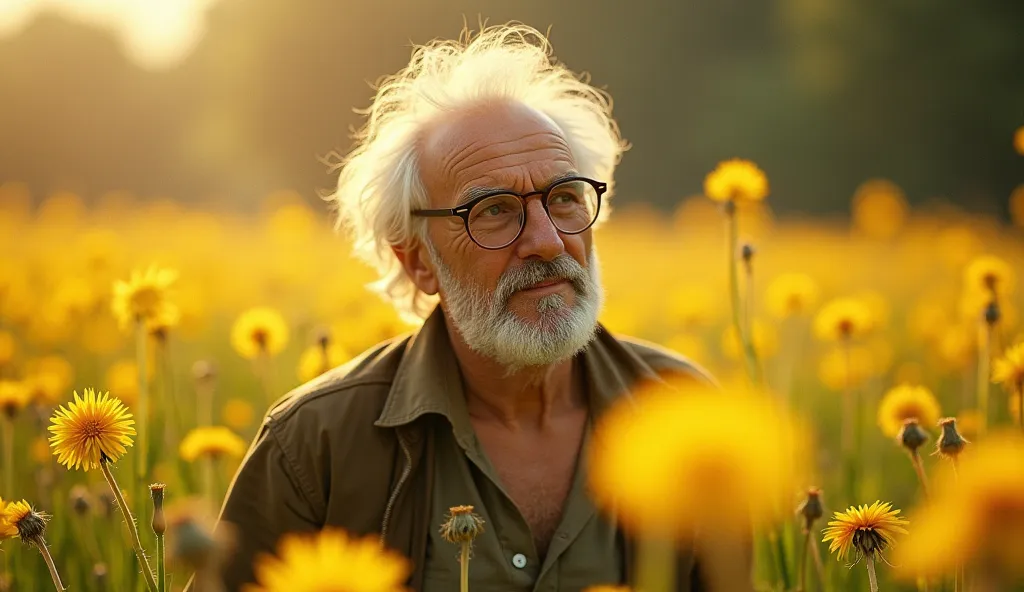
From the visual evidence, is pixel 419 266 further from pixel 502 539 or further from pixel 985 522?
pixel 985 522

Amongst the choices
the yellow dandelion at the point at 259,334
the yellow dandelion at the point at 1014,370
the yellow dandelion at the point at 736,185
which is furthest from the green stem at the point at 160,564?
the yellow dandelion at the point at 1014,370

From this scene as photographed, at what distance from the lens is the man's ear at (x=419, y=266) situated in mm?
3359

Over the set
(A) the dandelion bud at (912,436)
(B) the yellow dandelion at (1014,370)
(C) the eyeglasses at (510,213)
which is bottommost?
(A) the dandelion bud at (912,436)

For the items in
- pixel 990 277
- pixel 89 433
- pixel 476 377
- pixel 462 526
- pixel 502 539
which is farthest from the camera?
pixel 990 277

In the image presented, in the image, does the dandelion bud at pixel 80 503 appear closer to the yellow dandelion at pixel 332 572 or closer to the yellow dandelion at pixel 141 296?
the yellow dandelion at pixel 141 296

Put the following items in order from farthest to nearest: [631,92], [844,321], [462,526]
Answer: [631,92] < [844,321] < [462,526]

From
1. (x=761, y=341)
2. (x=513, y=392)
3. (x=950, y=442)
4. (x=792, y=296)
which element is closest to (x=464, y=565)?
(x=950, y=442)

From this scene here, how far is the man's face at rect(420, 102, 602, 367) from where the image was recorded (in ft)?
9.55

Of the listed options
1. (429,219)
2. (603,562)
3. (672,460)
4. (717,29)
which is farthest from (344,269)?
(717,29)

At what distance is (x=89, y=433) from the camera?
6.94 ft

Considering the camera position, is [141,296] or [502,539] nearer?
[502,539]

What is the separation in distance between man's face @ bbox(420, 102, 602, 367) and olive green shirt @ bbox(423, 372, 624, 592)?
0.31 meters

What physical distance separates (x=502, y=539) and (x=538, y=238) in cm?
92

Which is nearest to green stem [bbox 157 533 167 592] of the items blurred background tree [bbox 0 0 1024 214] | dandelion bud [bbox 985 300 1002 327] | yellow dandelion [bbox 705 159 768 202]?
yellow dandelion [bbox 705 159 768 202]
